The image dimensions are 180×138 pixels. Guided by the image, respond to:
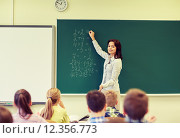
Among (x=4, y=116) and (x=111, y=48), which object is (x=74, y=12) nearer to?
(x=111, y=48)

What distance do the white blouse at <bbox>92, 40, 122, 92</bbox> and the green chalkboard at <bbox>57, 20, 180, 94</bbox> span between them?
126mm

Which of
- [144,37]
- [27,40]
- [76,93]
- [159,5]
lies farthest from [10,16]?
[159,5]

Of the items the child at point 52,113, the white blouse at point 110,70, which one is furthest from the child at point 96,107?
the white blouse at point 110,70

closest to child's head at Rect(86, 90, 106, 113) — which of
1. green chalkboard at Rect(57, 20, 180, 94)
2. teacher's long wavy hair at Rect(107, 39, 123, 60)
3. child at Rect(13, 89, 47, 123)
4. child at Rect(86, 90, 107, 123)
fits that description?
child at Rect(86, 90, 107, 123)

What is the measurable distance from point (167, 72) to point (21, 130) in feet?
10.2

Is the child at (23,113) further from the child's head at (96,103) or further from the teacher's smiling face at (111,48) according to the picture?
the teacher's smiling face at (111,48)

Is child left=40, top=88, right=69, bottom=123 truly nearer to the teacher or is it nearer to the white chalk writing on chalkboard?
the teacher

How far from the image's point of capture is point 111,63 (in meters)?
3.57

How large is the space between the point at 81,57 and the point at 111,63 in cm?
59

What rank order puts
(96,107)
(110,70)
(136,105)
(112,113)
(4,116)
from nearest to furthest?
1. (136,105)
2. (4,116)
3. (96,107)
4. (112,113)
5. (110,70)

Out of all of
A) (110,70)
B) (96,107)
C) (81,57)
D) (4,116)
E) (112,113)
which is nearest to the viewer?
(4,116)

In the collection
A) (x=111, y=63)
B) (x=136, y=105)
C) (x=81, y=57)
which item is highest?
(x=81, y=57)

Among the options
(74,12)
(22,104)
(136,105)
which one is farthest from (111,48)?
(136,105)

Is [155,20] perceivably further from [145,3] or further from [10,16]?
[10,16]
